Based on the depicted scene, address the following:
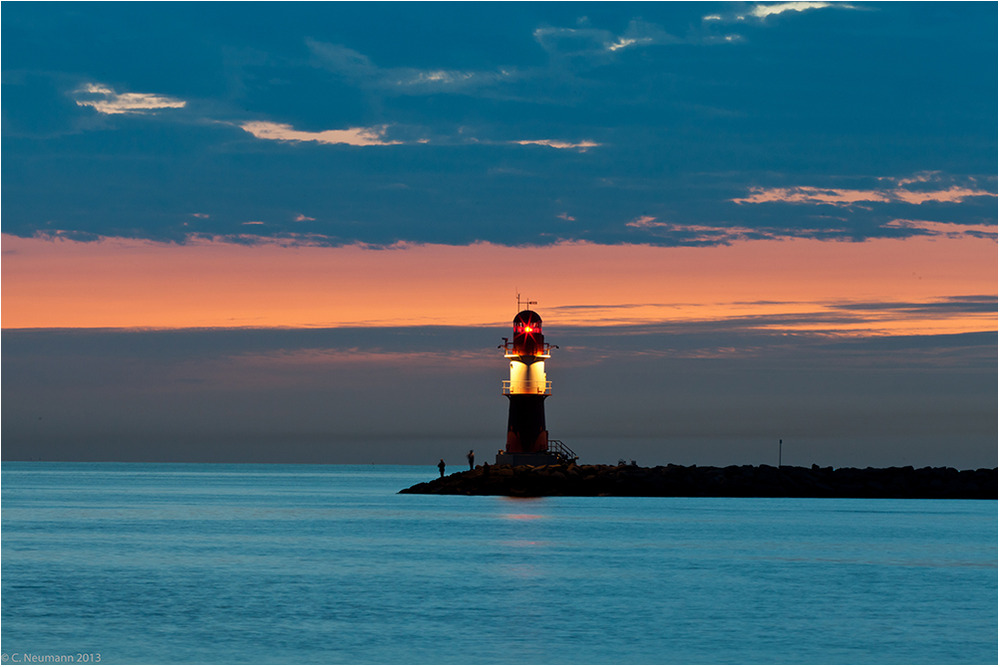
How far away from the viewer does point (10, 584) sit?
35.1 metres

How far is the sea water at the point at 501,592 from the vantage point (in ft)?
84.7

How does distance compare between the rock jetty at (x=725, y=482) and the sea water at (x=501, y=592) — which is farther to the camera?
the rock jetty at (x=725, y=482)

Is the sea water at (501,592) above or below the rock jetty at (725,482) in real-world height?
below

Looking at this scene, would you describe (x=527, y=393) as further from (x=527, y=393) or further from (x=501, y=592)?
(x=501, y=592)

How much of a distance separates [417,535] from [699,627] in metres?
26.1

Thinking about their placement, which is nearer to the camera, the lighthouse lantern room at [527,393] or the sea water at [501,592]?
the sea water at [501,592]

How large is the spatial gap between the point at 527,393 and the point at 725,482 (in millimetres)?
15730

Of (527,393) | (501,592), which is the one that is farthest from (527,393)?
(501,592)

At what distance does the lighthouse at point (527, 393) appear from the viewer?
230 feet

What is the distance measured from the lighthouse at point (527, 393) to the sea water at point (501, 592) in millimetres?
8854

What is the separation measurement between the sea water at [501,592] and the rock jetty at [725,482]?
927 cm

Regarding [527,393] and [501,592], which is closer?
[501,592]

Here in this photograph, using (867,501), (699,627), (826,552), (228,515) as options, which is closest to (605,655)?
(699,627)

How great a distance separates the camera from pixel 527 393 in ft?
229
